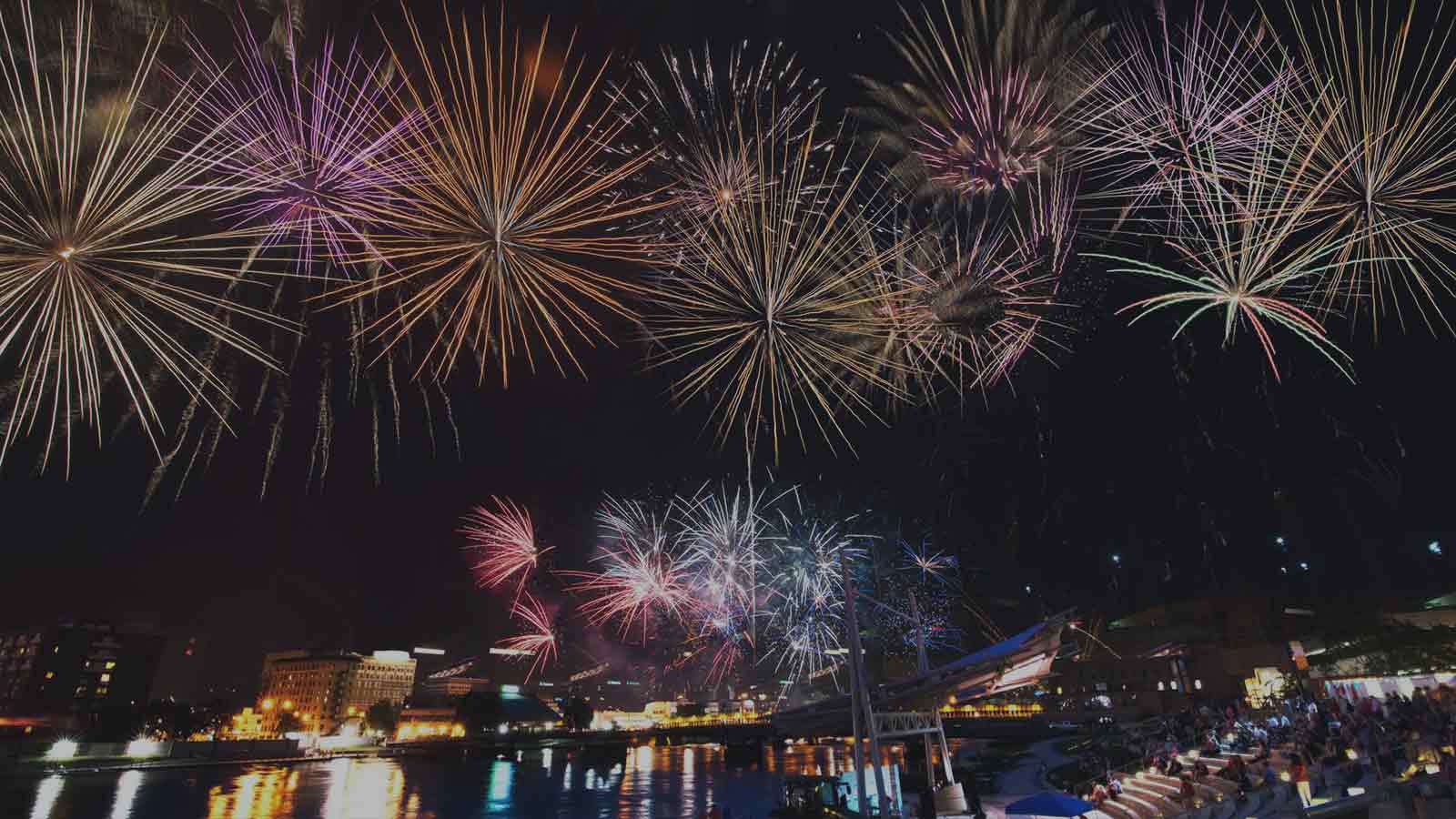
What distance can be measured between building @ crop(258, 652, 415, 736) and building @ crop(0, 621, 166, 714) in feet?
85.3

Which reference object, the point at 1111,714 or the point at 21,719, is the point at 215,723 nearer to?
the point at 21,719

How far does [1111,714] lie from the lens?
64938mm

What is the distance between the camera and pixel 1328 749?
21078 mm

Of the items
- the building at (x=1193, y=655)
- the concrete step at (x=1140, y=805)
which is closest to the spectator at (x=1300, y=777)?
the concrete step at (x=1140, y=805)

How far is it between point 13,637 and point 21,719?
48471 mm

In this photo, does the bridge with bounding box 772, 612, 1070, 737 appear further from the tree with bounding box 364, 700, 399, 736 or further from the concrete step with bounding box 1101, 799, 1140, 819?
the tree with bounding box 364, 700, 399, 736

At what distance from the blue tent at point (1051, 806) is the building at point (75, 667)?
15270cm

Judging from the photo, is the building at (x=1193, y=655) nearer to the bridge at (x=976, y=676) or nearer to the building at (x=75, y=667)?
the bridge at (x=976, y=676)

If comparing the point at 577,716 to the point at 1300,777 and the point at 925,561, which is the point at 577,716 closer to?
the point at 925,561

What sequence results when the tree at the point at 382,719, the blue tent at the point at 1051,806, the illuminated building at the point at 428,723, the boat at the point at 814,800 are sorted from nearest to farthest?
1. the blue tent at the point at 1051,806
2. the boat at the point at 814,800
3. the tree at the point at 382,719
4. the illuminated building at the point at 428,723

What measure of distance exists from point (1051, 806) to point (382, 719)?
158 m

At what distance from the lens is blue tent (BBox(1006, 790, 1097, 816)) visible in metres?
21.3

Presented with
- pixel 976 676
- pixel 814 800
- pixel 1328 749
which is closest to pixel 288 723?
pixel 814 800

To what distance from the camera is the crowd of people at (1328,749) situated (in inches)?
719
